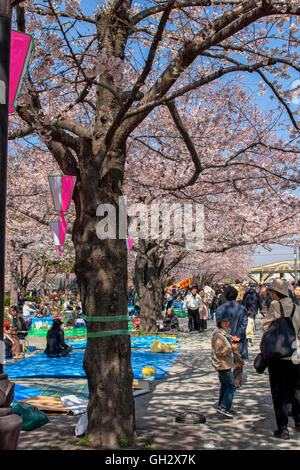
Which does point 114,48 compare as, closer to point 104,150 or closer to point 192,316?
point 104,150

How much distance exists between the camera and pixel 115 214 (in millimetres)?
6094

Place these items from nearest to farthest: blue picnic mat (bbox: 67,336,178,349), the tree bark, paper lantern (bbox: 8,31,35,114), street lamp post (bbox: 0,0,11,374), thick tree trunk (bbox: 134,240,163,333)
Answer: street lamp post (bbox: 0,0,11,374)
paper lantern (bbox: 8,31,35,114)
blue picnic mat (bbox: 67,336,178,349)
thick tree trunk (bbox: 134,240,163,333)
the tree bark

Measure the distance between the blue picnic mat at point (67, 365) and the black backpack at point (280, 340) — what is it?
477cm

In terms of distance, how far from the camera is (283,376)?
6172 millimetres

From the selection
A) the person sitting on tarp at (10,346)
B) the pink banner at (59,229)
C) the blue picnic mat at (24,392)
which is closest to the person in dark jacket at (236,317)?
the blue picnic mat at (24,392)

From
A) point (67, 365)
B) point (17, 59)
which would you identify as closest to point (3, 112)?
point (17, 59)

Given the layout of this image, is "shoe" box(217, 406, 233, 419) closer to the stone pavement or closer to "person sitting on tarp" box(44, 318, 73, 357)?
the stone pavement

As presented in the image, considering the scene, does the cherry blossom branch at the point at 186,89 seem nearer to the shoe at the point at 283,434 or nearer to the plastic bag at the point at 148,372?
the shoe at the point at 283,434

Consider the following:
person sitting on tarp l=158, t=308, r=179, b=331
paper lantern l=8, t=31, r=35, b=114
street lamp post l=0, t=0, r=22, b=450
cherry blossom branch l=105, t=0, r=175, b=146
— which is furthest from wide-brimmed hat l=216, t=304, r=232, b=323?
person sitting on tarp l=158, t=308, r=179, b=331

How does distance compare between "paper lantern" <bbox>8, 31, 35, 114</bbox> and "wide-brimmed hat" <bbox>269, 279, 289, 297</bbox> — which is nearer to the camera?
"paper lantern" <bbox>8, 31, 35, 114</bbox>

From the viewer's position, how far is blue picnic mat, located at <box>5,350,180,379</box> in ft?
36.7

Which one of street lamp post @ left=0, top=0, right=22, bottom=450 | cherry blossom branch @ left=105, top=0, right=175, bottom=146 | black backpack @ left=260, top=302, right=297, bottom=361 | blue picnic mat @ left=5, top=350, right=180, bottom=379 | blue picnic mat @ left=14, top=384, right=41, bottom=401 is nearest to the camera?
street lamp post @ left=0, top=0, right=22, bottom=450

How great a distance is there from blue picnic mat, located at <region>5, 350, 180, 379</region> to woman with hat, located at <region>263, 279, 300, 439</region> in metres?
4.48
